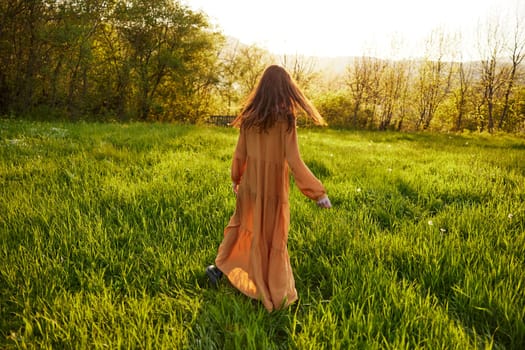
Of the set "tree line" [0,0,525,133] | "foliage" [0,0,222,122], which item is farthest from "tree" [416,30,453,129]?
"foliage" [0,0,222,122]

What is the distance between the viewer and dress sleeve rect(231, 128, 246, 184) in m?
2.35

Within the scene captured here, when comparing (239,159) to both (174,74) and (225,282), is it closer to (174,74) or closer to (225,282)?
(225,282)

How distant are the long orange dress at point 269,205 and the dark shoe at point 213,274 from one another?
0.08m

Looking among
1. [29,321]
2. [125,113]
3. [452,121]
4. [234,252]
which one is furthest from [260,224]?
[452,121]

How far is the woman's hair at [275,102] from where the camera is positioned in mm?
2066

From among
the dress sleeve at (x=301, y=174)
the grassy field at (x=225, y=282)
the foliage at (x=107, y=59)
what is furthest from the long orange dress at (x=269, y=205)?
the foliage at (x=107, y=59)

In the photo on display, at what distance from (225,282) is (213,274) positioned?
0.13 metres

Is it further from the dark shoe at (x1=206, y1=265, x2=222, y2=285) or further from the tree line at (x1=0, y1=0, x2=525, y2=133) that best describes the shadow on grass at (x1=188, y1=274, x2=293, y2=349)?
the tree line at (x1=0, y1=0, x2=525, y2=133)

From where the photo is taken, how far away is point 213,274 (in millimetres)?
2402

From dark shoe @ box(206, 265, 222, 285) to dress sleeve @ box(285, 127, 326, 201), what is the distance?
1000 millimetres

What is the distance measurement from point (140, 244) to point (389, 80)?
25.4 metres

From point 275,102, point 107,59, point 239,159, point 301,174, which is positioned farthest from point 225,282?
point 107,59

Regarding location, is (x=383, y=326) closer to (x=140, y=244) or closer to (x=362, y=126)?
(x=140, y=244)

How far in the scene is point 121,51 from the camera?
18438 mm
